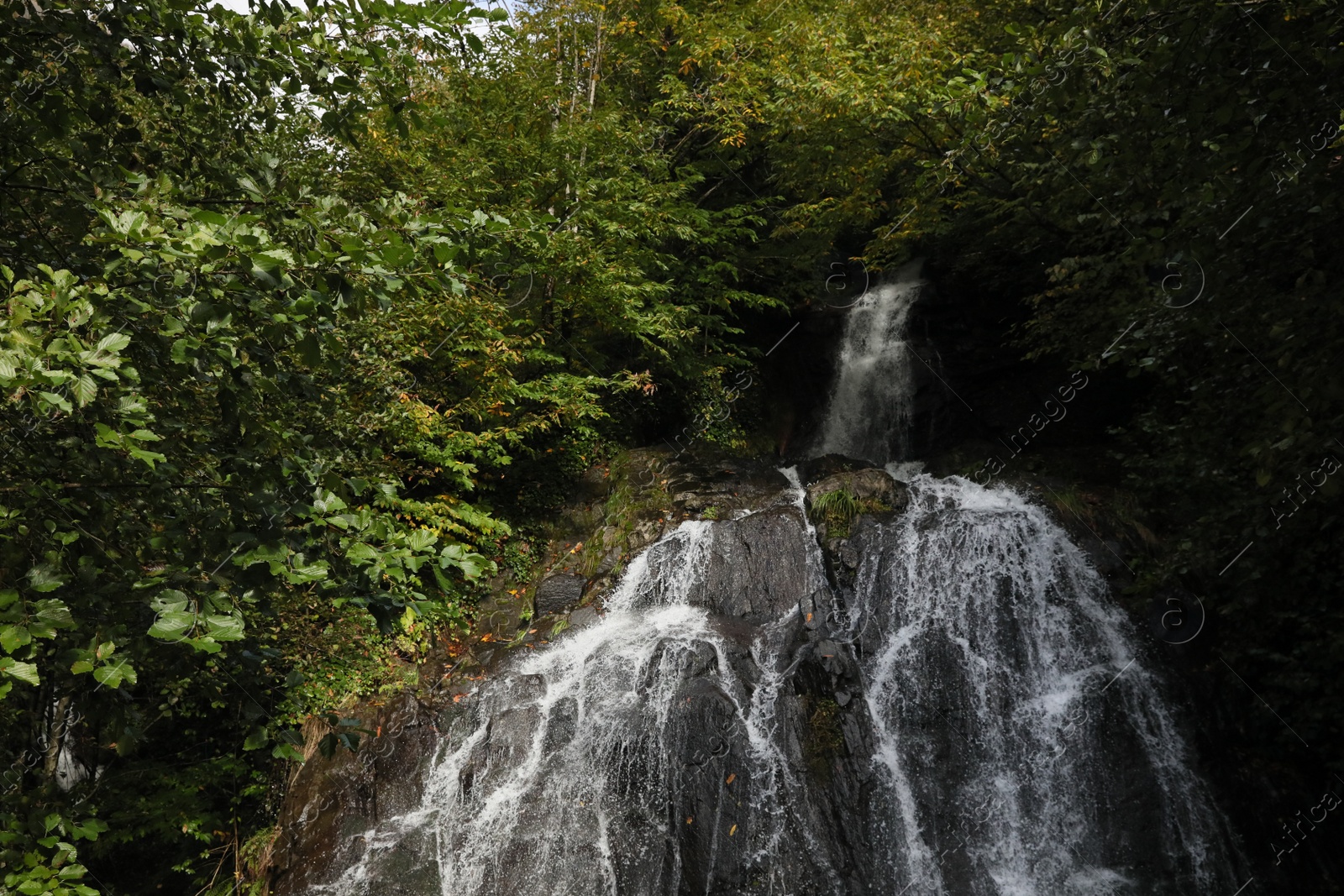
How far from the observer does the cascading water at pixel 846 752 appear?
5.90 meters

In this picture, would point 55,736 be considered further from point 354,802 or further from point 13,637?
point 13,637

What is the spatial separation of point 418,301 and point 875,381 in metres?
11.2

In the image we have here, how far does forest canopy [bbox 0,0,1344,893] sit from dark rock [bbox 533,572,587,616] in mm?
861

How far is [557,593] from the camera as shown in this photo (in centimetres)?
902

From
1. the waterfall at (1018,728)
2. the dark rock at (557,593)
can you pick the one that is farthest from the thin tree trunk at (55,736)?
the waterfall at (1018,728)

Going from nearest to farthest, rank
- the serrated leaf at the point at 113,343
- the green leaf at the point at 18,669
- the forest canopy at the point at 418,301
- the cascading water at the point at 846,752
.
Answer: the green leaf at the point at 18,669 < the serrated leaf at the point at 113,343 < the forest canopy at the point at 418,301 < the cascading water at the point at 846,752

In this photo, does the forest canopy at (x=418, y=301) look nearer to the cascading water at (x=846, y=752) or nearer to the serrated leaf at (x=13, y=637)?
the serrated leaf at (x=13, y=637)

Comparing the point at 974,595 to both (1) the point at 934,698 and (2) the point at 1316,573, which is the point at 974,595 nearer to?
(1) the point at 934,698

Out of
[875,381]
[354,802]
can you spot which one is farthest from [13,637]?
[875,381]

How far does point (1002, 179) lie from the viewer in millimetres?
10633

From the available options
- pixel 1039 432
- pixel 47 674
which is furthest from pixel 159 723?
pixel 1039 432

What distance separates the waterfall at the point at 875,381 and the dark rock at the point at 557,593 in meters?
6.10

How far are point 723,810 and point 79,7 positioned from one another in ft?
21.1

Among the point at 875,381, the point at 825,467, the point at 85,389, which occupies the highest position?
the point at 875,381
